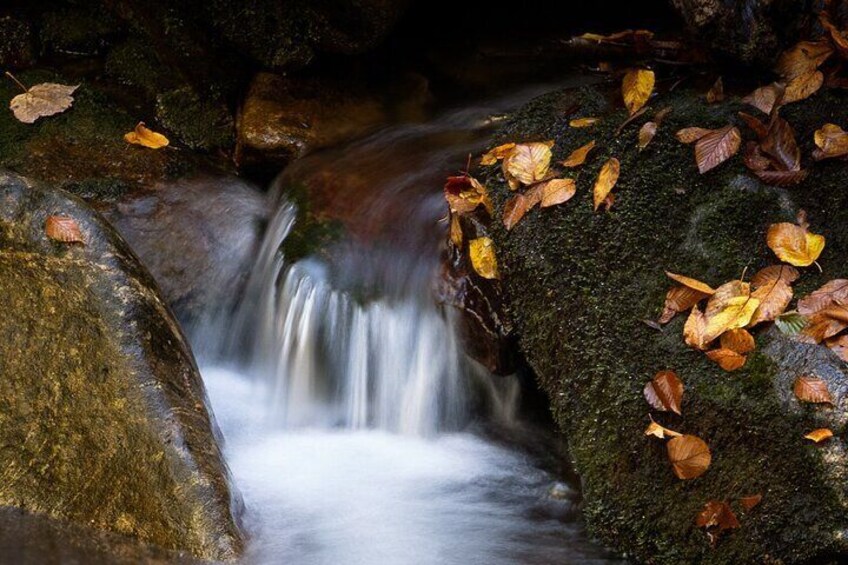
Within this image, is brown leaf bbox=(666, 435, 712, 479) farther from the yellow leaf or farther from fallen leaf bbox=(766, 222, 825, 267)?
the yellow leaf

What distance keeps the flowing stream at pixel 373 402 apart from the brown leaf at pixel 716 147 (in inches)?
53.2

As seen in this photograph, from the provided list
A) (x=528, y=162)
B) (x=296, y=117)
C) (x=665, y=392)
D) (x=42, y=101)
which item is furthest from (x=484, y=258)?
(x=42, y=101)

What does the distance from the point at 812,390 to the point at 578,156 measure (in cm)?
155

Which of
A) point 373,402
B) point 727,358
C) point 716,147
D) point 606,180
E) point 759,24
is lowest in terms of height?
point 373,402

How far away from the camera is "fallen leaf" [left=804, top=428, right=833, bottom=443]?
3.17 metres

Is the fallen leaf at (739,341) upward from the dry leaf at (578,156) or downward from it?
downward

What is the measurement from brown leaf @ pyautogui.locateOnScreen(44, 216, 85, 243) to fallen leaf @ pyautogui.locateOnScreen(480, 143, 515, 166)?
1829mm

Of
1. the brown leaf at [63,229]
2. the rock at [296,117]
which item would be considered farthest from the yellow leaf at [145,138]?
the brown leaf at [63,229]

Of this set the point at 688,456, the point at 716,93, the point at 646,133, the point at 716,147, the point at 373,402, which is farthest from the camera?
the point at 373,402

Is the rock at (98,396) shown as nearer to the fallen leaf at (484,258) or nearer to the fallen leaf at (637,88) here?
the fallen leaf at (484,258)

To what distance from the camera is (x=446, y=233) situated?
492cm

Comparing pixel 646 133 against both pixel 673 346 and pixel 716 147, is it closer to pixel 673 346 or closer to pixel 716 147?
pixel 716 147

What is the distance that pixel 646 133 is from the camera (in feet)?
14.3

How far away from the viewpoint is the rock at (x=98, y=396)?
3.52 metres
